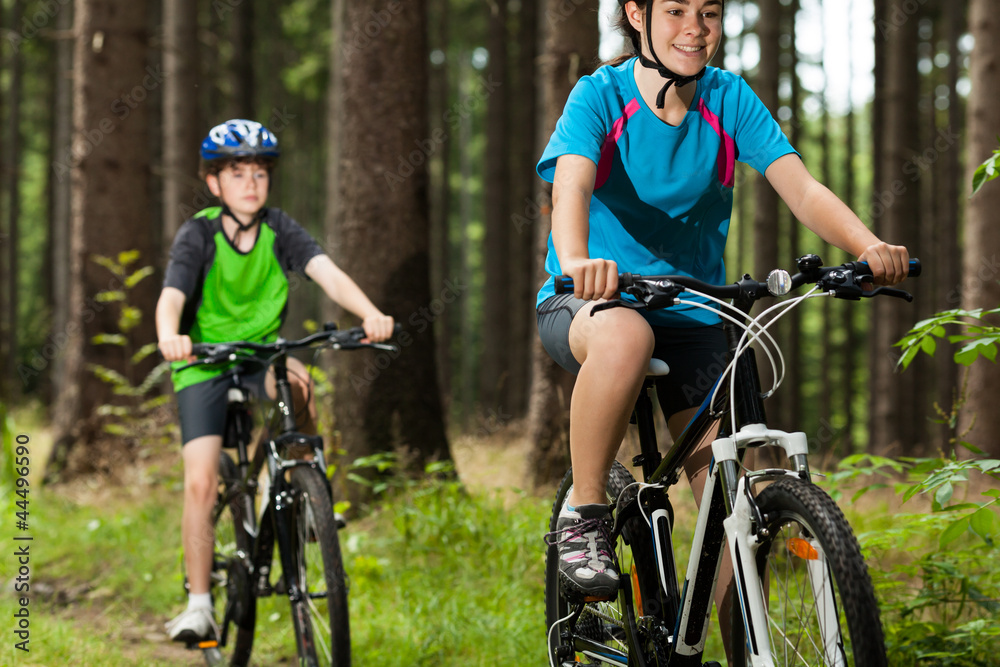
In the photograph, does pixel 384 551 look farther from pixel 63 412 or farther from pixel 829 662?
pixel 63 412

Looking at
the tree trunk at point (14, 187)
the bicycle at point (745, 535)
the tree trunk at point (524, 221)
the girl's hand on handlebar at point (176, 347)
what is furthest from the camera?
the tree trunk at point (14, 187)

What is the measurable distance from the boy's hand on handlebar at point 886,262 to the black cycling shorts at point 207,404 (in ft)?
9.03

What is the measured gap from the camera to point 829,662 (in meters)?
2.03

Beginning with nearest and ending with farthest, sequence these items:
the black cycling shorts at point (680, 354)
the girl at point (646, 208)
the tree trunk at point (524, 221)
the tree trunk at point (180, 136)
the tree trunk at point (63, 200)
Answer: the girl at point (646, 208) < the black cycling shorts at point (680, 354) < the tree trunk at point (180, 136) < the tree trunk at point (524, 221) < the tree trunk at point (63, 200)

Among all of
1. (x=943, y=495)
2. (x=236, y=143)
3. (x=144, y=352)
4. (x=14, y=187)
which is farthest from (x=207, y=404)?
(x=14, y=187)

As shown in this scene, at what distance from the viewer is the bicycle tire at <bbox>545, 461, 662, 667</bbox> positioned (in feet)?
8.84

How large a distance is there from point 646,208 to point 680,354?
0.45 m

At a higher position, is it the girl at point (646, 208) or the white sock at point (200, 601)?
the girl at point (646, 208)

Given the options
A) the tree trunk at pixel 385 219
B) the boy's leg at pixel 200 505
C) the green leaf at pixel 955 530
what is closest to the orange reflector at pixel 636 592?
the green leaf at pixel 955 530

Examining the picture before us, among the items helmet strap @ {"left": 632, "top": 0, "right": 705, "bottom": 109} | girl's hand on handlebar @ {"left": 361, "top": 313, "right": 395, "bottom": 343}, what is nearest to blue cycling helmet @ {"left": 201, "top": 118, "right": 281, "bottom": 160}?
girl's hand on handlebar @ {"left": 361, "top": 313, "right": 395, "bottom": 343}

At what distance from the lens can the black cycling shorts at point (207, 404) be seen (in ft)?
13.7

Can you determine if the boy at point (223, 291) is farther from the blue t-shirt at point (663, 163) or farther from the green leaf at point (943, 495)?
the green leaf at point (943, 495)

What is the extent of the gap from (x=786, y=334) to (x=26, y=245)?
30497 mm

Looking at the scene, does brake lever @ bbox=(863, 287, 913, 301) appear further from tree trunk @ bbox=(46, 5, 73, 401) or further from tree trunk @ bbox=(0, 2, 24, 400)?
tree trunk @ bbox=(0, 2, 24, 400)
